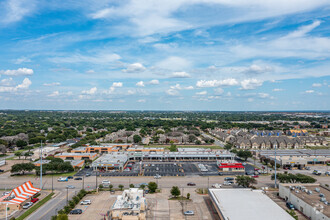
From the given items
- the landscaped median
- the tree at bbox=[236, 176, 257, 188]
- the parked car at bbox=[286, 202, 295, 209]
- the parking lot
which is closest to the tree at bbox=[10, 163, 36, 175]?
the parking lot

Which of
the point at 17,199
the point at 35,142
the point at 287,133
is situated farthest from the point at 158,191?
the point at 287,133

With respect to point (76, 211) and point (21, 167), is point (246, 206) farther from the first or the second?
point (21, 167)

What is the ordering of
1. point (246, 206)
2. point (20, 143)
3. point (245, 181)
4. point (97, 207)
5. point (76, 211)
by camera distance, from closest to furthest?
point (246, 206) < point (76, 211) < point (97, 207) < point (245, 181) < point (20, 143)

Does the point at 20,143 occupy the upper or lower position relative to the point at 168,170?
upper

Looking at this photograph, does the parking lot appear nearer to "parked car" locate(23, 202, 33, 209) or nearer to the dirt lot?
the dirt lot

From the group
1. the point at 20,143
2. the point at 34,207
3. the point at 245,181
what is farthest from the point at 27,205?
the point at 20,143

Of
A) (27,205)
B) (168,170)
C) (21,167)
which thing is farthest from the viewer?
(168,170)

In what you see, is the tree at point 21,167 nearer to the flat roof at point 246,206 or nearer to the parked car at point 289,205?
the flat roof at point 246,206
